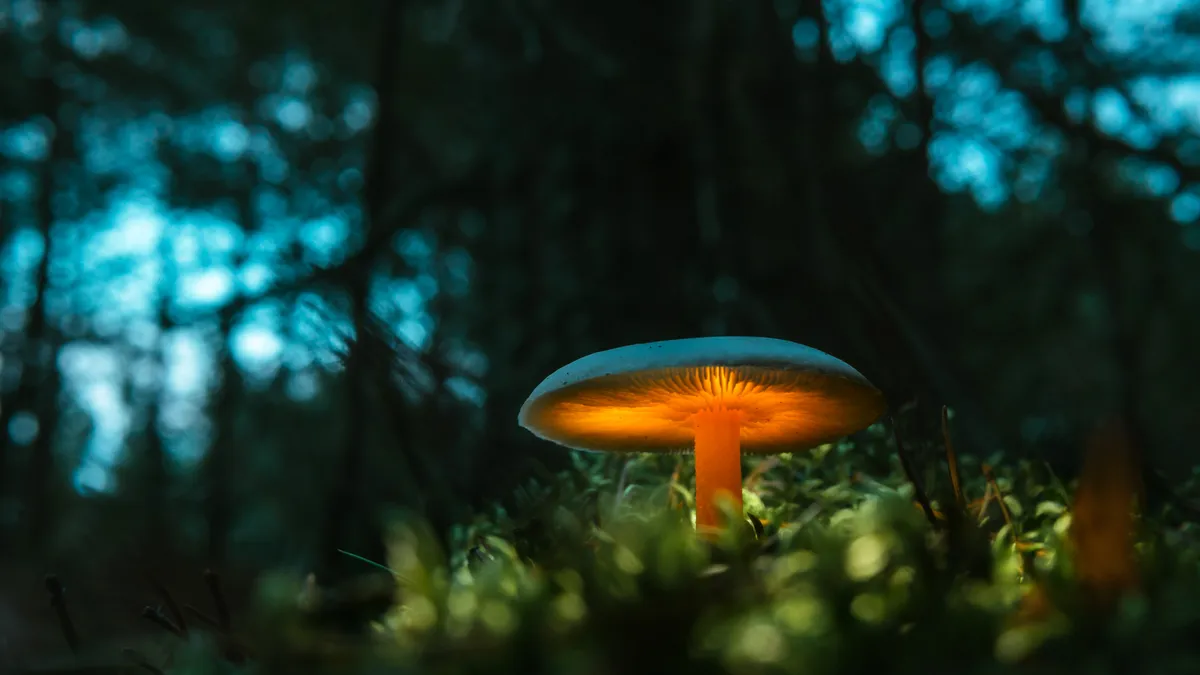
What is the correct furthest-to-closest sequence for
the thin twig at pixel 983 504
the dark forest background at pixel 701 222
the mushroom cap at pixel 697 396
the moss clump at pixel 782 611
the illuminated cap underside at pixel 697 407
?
the dark forest background at pixel 701 222
the thin twig at pixel 983 504
the illuminated cap underside at pixel 697 407
the mushroom cap at pixel 697 396
the moss clump at pixel 782 611

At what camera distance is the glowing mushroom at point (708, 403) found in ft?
A: 4.17

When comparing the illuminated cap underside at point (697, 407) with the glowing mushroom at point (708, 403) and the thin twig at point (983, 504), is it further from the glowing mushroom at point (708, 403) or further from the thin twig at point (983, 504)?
the thin twig at point (983, 504)

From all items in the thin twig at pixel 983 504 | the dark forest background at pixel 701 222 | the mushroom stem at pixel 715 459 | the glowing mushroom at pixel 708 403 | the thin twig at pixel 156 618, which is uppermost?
the dark forest background at pixel 701 222

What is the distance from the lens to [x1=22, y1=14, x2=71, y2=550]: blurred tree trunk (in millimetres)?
6730

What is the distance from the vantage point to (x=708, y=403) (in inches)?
65.0

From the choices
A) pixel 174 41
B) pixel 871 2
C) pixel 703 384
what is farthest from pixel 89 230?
pixel 703 384

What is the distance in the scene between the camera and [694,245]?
267cm

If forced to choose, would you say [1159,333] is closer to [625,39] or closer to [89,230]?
[625,39]

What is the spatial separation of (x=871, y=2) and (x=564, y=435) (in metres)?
2.18

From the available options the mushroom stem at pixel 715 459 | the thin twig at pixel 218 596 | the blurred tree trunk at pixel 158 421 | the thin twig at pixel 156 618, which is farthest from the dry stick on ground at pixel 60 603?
the blurred tree trunk at pixel 158 421

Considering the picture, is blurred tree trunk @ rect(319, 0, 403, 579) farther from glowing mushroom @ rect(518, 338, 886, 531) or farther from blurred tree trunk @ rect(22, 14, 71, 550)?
blurred tree trunk @ rect(22, 14, 71, 550)

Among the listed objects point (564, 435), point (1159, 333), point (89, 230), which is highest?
point (89, 230)

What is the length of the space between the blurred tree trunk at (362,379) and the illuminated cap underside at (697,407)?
2.34 ft

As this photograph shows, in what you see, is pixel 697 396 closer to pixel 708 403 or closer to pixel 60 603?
pixel 708 403
